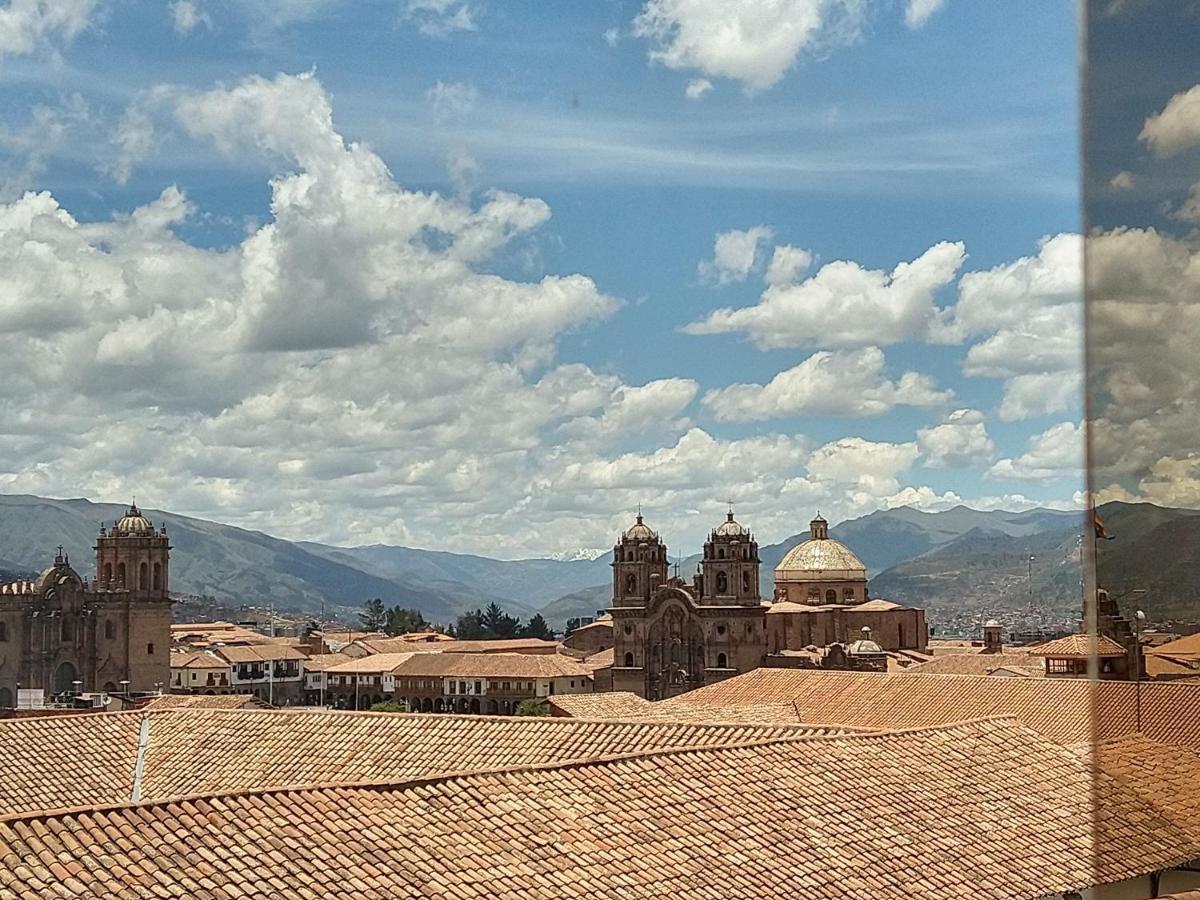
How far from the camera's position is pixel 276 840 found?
8984 millimetres

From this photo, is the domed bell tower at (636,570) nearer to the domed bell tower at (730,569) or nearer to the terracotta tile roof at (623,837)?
the domed bell tower at (730,569)

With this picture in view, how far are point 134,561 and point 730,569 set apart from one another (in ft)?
96.3

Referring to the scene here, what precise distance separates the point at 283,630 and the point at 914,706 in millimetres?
133699

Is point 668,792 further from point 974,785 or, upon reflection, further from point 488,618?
point 488,618

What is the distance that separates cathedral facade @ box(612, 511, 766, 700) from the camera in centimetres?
5847

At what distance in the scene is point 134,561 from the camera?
7112cm

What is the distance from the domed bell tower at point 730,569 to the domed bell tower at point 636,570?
2.51 m

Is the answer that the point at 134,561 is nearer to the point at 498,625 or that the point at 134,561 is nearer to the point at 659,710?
the point at 659,710

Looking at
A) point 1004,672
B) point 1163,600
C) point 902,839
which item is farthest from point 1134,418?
point 1004,672

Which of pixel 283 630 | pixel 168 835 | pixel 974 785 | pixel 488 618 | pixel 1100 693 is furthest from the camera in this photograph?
pixel 283 630

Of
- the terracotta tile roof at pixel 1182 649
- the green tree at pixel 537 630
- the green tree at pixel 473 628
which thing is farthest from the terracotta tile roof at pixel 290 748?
the green tree at pixel 537 630

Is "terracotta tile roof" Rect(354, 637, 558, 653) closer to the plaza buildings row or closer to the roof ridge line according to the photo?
the plaza buildings row

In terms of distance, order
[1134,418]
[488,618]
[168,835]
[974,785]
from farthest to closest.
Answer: [488,618], [974,785], [168,835], [1134,418]

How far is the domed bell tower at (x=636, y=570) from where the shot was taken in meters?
61.7
